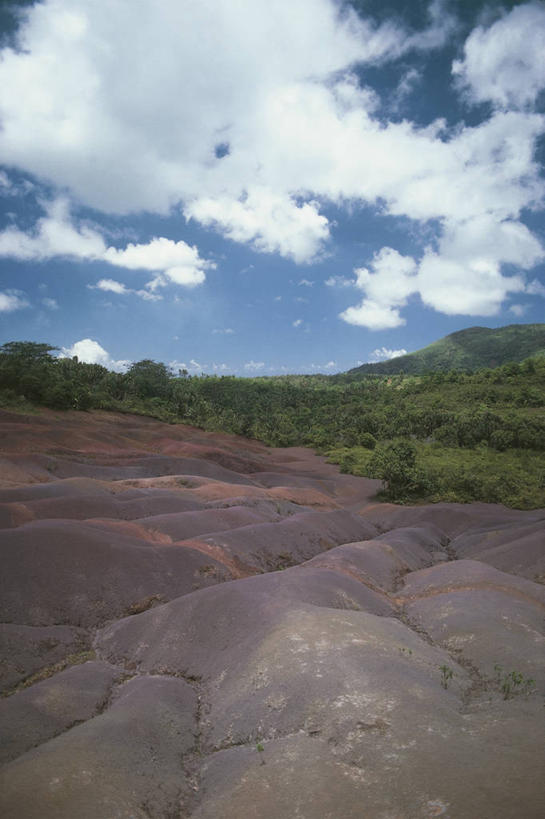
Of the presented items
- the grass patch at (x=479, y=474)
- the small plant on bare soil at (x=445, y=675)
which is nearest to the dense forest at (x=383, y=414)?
the grass patch at (x=479, y=474)

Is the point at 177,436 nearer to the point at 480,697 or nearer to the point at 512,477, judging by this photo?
the point at 512,477

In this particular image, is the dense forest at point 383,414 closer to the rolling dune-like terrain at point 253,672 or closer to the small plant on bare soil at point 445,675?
the rolling dune-like terrain at point 253,672

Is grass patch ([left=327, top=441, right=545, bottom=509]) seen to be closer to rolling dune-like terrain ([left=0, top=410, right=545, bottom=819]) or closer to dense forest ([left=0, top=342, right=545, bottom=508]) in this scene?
dense forest ([left=0, top=342, right=545, bottom=508])

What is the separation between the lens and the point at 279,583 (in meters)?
15.2

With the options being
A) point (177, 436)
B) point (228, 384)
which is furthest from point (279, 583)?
point (228, 384)

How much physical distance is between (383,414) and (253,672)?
7913cm

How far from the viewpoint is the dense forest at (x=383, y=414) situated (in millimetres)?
44156

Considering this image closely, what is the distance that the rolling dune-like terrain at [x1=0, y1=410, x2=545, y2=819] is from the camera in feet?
21.6

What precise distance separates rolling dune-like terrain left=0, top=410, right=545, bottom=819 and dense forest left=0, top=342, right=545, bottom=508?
17.7m

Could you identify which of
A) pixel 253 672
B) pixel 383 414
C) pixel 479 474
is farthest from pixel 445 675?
pixel 383 414

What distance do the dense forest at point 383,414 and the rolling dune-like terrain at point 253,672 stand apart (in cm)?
1769

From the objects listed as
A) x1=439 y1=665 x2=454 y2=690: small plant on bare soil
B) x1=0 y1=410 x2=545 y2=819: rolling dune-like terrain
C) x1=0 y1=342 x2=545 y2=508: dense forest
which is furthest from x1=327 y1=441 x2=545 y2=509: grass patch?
x1=439 y1=665 x2=454 y2=690: small plant on bare soil

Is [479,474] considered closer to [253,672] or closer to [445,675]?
[445,675]

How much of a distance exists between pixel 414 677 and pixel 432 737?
7.93 ft
